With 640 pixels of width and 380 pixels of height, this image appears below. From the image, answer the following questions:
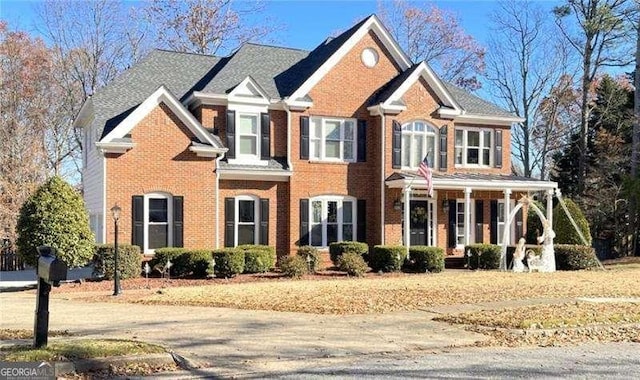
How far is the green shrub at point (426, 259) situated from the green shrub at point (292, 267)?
438cm

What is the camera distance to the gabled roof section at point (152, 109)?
67.7ft

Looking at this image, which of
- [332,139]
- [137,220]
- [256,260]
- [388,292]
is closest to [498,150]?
[332,139]

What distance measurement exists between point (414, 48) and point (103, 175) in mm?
→ 26887

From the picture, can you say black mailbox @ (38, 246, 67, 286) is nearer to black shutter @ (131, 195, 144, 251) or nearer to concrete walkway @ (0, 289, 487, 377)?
concrete walkway @ (0, 289, 487, 377)

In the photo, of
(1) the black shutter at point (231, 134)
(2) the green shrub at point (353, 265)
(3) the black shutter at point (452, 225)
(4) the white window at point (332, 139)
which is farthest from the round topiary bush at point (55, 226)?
(3) the black shutter at point (452, 225)

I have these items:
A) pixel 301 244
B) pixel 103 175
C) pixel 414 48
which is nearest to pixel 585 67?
pixel 414 48

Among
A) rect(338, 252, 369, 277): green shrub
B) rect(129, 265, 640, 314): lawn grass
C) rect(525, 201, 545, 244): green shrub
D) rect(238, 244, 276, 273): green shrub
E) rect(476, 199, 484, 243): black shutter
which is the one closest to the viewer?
rect(129, 265, 640, 314): lawn grass

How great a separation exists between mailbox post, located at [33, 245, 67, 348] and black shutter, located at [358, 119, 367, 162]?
18001mm

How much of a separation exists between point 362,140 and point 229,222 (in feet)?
20.0

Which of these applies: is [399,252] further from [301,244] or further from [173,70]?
[173,70]

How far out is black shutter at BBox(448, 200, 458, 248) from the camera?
26.2 metres

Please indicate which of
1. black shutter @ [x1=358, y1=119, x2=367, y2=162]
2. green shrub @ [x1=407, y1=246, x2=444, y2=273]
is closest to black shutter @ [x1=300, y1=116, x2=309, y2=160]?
black shutter @ [x1=358, y1=119, x2=367, y2=162]

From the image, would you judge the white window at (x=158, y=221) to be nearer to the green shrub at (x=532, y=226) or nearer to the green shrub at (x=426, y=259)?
the green shrub at (x=426, y=259)

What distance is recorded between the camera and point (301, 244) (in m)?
23.8
